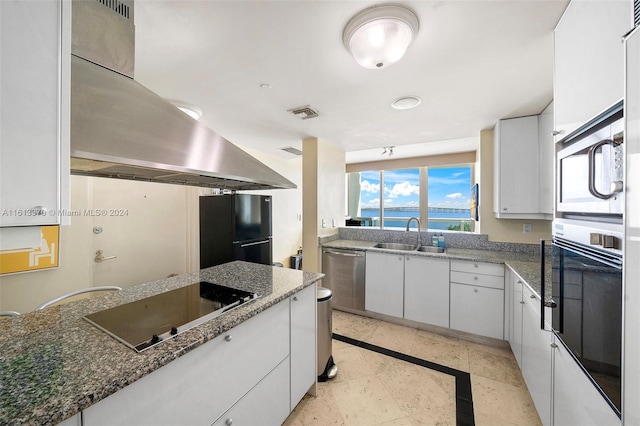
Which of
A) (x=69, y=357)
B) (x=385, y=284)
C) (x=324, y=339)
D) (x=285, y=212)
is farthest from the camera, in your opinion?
(x=285, y=212)

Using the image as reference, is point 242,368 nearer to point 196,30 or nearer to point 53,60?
point 53,60

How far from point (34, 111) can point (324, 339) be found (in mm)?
2034

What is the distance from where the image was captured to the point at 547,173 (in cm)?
222

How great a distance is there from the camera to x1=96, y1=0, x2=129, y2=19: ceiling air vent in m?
1.01

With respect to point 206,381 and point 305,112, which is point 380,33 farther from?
point 206,381

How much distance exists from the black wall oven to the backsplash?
184 centimetres

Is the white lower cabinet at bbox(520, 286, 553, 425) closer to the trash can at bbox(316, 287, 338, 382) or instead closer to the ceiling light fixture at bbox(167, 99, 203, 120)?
the trash can at bbox(316, 287, 338, 382)

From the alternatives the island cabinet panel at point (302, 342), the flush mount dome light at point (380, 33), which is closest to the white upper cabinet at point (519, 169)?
the flush mount dome light at point (380, 33)

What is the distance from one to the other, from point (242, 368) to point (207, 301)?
396 millimetres

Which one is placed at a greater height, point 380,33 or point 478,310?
point 380,33

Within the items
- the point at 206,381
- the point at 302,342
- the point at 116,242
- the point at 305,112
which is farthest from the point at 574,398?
the point at 116,242

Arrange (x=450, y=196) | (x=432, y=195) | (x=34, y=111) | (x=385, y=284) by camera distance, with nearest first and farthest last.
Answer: (x=34, y=111) → (x=385, y=284) → (x=432, y=195) → (x=450, y=196)

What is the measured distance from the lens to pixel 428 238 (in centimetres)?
321

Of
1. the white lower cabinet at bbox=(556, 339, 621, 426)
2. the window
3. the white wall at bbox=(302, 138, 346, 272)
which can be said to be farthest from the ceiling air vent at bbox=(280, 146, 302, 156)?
the window
